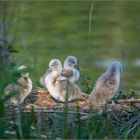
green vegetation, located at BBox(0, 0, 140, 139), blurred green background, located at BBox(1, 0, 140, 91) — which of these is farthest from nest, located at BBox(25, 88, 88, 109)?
blurred green background, located at BBox(1, 0, 140, 91)

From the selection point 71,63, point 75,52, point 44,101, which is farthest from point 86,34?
point 44,101

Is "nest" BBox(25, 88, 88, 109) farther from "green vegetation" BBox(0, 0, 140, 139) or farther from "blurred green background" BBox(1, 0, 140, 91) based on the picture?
"blurred green background" BBox(1, 0, 140, 91)

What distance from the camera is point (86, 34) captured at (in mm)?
20000

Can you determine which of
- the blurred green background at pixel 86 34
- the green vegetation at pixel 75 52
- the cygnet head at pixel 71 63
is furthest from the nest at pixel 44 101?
the blurred green background at pixel 86 34

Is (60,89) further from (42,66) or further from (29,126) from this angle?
(42,66)

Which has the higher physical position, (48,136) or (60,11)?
(60,11)

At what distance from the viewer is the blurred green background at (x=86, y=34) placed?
16812 millimetres

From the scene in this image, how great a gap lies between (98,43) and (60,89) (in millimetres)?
11282

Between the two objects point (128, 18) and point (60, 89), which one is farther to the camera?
point (128, 18)

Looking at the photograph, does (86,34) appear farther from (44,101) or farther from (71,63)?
(44,101)

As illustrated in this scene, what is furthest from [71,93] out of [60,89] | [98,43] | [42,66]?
[98,43]

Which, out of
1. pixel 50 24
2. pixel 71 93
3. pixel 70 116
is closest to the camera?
pixel 70 116

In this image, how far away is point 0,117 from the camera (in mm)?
6953

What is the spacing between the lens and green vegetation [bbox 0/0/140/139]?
6.77 meters
